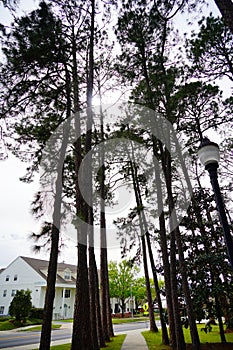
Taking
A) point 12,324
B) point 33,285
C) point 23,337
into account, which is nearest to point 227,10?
point 23,337

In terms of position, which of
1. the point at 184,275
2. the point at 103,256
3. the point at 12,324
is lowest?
the point at 12,324

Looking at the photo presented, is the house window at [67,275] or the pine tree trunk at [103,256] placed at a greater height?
the house window at [67,275]

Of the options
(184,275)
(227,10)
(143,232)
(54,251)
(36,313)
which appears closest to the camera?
(227,10)

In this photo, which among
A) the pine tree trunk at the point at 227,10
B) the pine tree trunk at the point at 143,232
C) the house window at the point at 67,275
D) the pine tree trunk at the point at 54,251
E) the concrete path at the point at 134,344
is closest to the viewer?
the pine tree trunk at the point at 227,10

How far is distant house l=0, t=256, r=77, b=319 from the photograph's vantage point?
32.4 metres

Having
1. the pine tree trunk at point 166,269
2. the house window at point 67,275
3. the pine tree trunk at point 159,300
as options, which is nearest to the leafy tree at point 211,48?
the pine tree trunk at point 166,269

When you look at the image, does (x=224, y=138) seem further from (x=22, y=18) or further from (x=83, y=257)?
(x=22, y=18)

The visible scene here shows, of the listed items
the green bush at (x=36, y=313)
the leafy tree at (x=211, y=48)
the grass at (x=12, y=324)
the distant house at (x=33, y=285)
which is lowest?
the grass at (x=12, y=324)

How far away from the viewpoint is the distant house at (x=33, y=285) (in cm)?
3241

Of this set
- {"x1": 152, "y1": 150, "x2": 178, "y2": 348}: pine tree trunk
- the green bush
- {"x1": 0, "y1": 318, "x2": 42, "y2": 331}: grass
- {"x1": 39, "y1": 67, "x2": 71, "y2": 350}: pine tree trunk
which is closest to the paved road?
{"x1": 0, "y1": 318, "x2": 42, "y2": 331}: grass

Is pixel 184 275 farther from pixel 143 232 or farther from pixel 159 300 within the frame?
pixel 143 232

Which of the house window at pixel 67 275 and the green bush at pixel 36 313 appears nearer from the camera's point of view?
the green bush at pixel 36 313

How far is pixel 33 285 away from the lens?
32875 millimetres

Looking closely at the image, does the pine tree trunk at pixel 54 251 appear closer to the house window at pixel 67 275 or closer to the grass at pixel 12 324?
the grass at pixel 12 324
